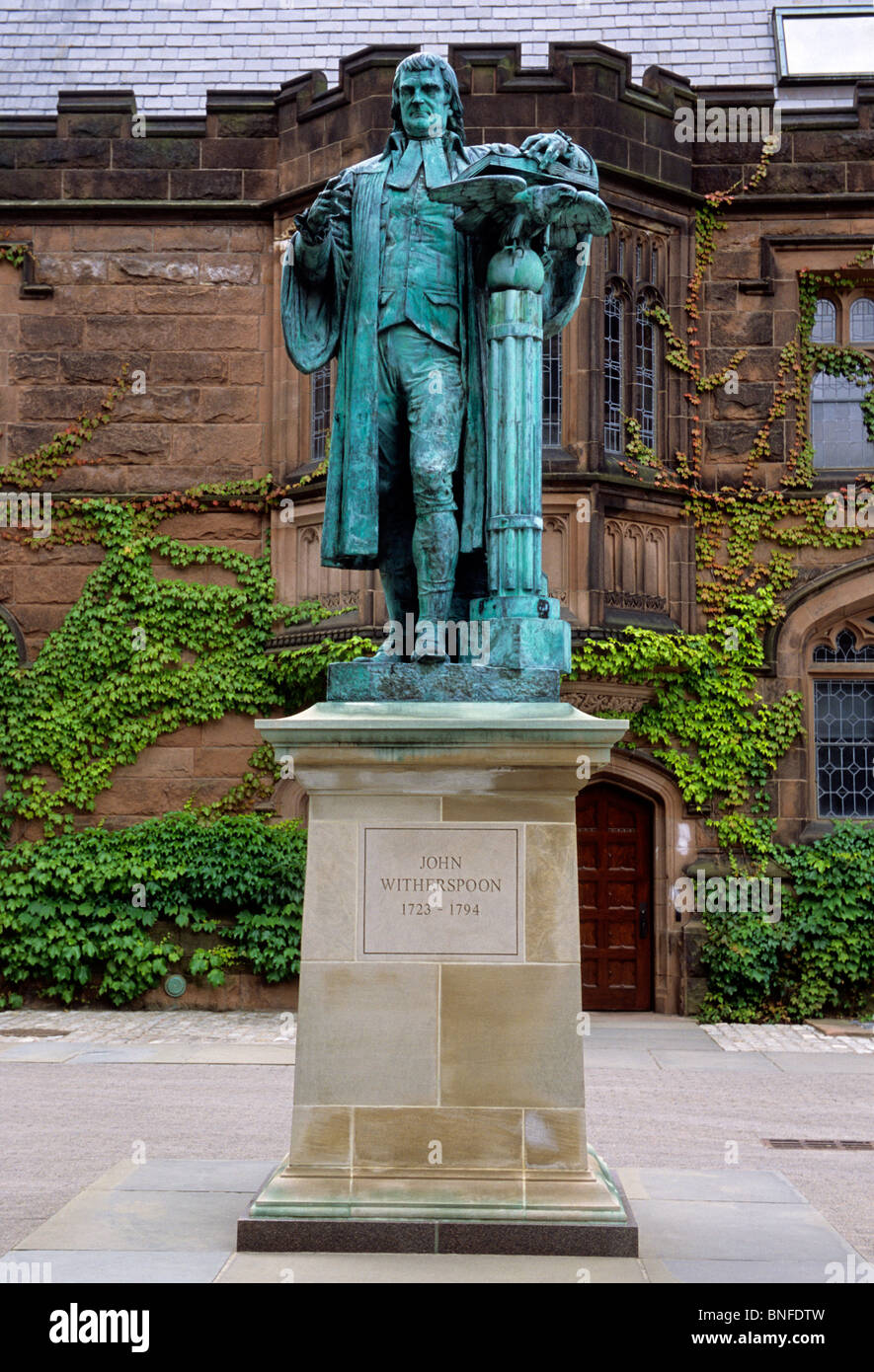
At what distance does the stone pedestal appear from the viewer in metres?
5.20

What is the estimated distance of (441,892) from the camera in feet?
18.0

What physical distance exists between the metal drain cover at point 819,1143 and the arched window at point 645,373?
855 cm

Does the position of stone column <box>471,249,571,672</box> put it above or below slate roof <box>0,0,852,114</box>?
below

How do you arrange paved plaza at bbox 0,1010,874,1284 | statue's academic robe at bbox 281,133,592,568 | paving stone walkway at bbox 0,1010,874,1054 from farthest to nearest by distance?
paving stone walkway at bbox 0,1010,874,1054 → statue's academic robe at bbox 281,133,592,568 → paved plaza at bbox 0,1010,874,1284

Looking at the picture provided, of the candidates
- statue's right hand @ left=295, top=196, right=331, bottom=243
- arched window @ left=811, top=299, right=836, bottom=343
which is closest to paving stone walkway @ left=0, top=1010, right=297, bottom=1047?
statue's right hand @ left=295, top=196, right=331, bottom=243

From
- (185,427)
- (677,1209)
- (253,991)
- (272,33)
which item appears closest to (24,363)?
(185,427)

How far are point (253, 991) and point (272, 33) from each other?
1117 cm

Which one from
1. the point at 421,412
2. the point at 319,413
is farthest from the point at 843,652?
the point at 421,412

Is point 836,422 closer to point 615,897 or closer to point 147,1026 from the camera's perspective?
point 615,897

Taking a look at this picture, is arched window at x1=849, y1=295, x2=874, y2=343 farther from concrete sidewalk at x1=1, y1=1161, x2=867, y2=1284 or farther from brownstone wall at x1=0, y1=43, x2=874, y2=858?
concrete sidewalk at x1=1, y1=1161, x2=867, y2=1284

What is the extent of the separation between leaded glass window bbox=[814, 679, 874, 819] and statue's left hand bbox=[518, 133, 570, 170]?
10.8 m

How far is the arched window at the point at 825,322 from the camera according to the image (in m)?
16.3

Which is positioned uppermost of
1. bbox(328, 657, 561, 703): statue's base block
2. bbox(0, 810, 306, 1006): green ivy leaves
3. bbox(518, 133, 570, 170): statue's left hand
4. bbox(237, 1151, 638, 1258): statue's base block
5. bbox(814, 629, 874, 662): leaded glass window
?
bbox(518, 133, 570, 170): statue's left hand

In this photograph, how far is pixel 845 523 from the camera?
51.8 ft
